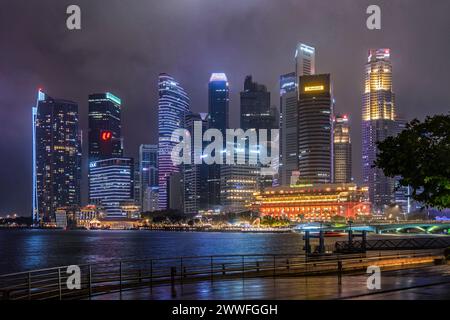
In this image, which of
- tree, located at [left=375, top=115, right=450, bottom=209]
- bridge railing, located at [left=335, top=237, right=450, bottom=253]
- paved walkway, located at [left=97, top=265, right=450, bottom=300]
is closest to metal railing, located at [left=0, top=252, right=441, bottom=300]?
paved walkway, located at [left=97, top=265, right=450, bottom=300]

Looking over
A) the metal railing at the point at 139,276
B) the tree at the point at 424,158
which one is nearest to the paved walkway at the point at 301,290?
the metal railing at the point at 139,276

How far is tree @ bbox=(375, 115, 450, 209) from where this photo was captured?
36.0 meters

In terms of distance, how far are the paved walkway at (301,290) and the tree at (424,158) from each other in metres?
7.18

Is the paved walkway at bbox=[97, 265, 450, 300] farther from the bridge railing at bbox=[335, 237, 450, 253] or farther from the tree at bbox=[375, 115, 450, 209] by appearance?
the bridge railing at bbox=[335, 237, 450, 253]

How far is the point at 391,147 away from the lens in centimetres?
3975

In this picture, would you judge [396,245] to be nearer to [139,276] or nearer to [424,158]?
[424,158]


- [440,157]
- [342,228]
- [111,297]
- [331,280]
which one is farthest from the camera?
[342,228]

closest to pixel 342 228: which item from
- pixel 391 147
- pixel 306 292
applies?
pixel 391 147

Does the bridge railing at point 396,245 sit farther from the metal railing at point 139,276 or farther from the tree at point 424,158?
the tree at point 424,158

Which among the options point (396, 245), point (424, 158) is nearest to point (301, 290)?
point (424, 158)

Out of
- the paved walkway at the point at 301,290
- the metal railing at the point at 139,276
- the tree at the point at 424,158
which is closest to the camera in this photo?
the paved walkway at the point at 301,290

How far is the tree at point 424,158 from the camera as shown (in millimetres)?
36031
